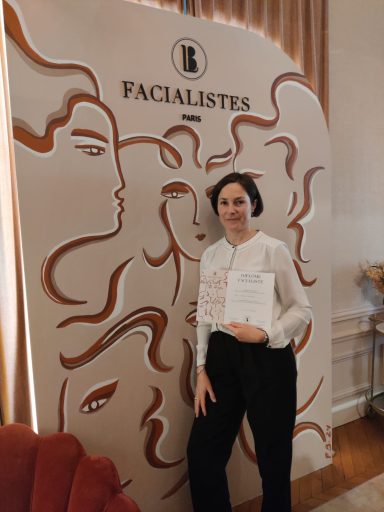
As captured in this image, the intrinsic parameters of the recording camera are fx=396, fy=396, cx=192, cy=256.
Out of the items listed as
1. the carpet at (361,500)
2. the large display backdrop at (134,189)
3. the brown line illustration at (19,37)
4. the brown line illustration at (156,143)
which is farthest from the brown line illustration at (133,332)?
the carpet at (361,500)

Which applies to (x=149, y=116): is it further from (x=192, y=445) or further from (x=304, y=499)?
(x=304, y=499)

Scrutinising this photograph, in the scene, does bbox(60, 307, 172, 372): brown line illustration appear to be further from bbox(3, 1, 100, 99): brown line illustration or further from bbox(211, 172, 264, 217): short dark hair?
bbox(3, 1, 100, 99): brown line illustration

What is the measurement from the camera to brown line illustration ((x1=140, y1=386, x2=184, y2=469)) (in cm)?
176

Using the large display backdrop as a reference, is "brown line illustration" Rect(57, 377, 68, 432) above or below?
below

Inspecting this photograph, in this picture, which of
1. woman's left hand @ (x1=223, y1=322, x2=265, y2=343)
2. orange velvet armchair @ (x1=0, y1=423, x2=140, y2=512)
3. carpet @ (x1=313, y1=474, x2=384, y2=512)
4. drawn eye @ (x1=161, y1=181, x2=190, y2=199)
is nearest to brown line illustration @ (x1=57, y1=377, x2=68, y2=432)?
orange velvet armchair @ (x1=0, y1=423, x2=140, y2=512)

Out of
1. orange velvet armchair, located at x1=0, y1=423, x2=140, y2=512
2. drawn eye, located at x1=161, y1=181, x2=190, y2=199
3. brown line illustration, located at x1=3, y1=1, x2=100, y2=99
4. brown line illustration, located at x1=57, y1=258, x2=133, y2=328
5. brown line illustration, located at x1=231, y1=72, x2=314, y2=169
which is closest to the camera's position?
orange velvet armchair, located at x1=0, y1=423, x2=140, y2=512

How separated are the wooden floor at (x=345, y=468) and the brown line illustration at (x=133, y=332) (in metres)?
0.95

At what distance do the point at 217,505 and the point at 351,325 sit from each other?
160 cm

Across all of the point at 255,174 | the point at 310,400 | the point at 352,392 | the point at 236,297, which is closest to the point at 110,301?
the point at 236,297

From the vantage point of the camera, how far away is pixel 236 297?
1596 millimetres

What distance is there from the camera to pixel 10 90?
1.41 meters

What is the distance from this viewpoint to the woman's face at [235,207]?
159 cm

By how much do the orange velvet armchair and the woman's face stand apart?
98 cm

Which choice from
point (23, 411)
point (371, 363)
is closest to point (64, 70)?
point (23, 411)
